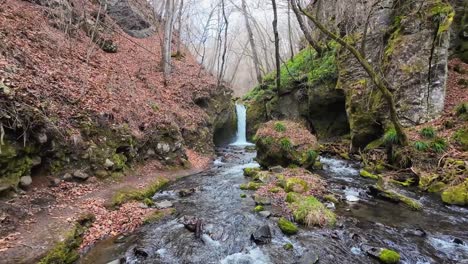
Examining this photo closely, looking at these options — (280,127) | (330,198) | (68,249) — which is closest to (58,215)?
(68,249)

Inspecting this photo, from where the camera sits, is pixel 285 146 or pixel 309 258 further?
pixel 285 146

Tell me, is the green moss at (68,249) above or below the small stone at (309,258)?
above

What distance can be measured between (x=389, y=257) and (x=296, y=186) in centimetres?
369

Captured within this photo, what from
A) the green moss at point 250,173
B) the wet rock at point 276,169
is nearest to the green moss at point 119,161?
the green moss at point 250,173

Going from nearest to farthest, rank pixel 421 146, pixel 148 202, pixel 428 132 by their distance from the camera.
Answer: pixel 148 202, pixel 421 146, pixel 428 132

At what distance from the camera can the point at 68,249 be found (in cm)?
507

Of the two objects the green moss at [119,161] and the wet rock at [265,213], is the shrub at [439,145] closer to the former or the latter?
the wet rock at [265,213]

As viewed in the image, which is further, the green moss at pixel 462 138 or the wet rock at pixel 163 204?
the green moss at pixel 462 138

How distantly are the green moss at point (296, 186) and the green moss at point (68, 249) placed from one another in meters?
5.36

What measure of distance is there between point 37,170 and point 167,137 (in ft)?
16.9

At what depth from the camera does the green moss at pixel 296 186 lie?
28.2 ft

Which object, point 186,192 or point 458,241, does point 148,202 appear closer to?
point 186,192

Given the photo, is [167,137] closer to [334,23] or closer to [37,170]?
[37,170]

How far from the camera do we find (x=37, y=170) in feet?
22.5
